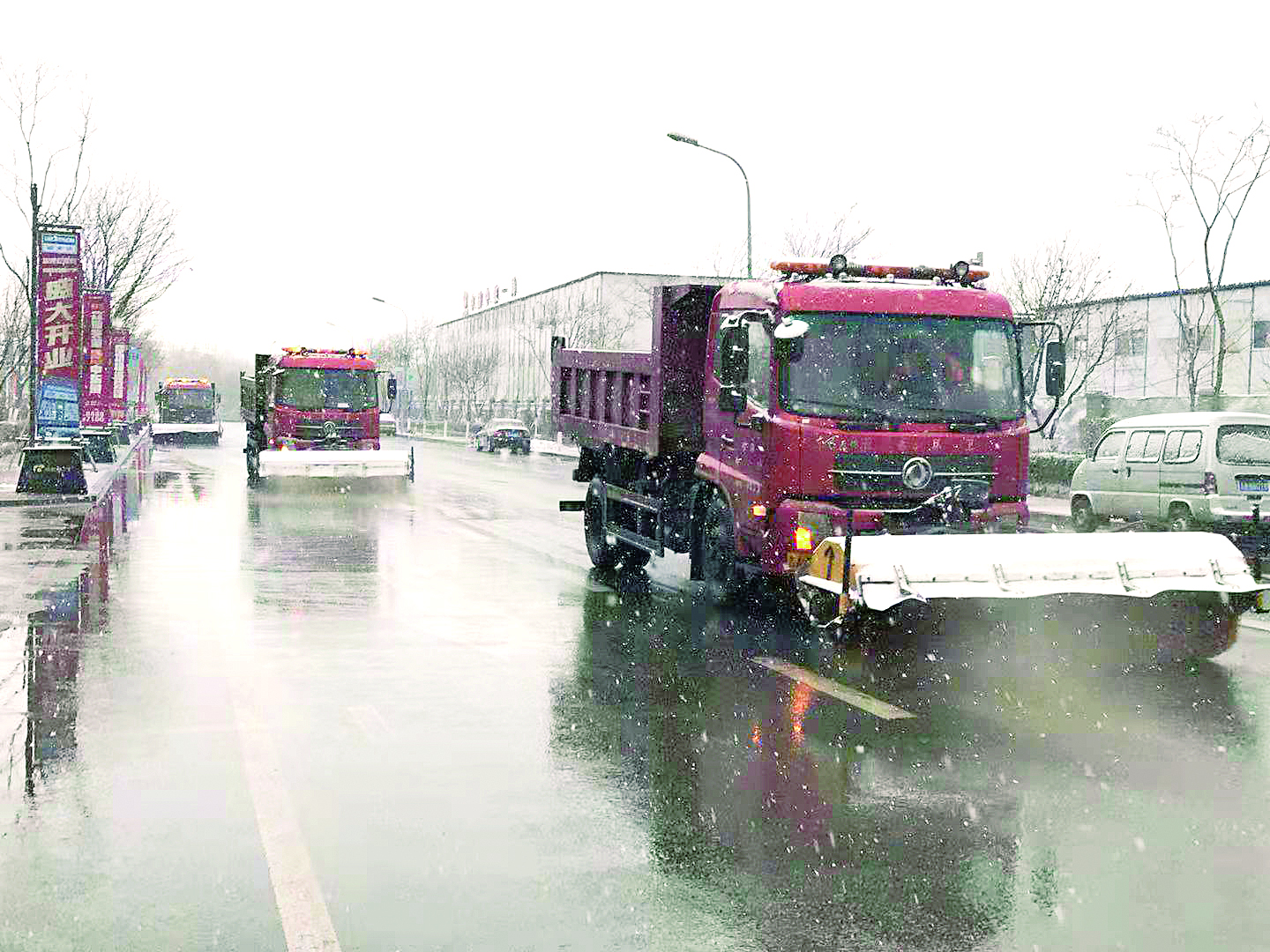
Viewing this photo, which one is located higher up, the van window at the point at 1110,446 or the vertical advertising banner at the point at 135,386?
the vertical advertising banner at the point at 135,386

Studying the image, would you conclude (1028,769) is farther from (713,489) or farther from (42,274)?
(42,274)

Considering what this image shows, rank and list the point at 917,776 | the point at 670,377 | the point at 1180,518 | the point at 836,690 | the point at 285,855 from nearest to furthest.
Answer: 1. the point at 285,855
2. the point at 917,776
3. the point at 836,690
4. the point at 670,377
5. the point at 1180,518

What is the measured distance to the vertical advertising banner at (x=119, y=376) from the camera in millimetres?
51125

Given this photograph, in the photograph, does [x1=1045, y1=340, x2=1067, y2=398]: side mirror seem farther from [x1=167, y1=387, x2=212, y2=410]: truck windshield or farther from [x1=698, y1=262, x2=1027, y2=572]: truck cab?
[x1=167, y1=387, x2=212, y2=410]: truck windshield

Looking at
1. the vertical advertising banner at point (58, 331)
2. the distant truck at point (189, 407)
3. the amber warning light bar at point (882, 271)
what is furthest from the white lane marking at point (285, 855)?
the distant truck at point (189, 407)

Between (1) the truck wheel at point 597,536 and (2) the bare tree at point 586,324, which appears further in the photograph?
(2) the bare tree at point 586,324

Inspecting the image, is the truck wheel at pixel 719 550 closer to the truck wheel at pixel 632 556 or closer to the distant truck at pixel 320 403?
the truck wheel at pixel 632 556

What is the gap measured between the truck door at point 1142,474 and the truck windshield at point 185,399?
53773mm

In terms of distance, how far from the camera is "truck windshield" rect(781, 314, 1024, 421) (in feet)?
36.5

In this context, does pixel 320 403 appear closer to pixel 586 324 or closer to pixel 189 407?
pixel 189 407

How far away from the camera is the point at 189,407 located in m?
66.3

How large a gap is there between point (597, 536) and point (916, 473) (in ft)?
18.0

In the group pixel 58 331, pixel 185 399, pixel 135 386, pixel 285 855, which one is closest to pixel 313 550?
pixel 285 855

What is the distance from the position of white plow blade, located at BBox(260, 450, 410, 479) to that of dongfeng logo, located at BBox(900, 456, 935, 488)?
18337 millimetres
